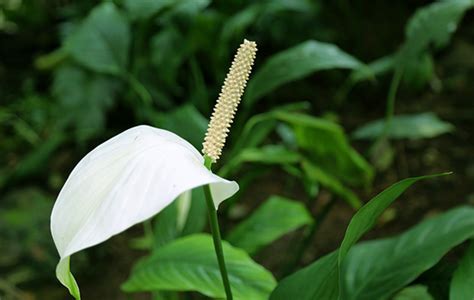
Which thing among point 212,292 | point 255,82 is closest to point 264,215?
point 255,82

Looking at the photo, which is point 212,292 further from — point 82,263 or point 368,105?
point 368,105

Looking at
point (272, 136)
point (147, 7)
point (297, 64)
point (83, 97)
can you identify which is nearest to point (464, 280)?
point (297, 64)

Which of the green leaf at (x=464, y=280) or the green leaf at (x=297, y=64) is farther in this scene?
the green leaf at (x=297, y=64)

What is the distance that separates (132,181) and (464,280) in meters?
0.36

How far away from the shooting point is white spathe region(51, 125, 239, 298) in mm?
384

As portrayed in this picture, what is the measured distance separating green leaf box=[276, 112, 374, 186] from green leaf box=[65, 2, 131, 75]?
46 centimetres

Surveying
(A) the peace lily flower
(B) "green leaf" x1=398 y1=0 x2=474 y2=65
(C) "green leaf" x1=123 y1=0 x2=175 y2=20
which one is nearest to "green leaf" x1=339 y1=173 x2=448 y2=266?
(A) the peace lily flower

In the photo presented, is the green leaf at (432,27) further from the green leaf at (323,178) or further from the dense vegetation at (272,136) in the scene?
the green leaf at (323,178)

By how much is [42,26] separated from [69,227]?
2.04 metres

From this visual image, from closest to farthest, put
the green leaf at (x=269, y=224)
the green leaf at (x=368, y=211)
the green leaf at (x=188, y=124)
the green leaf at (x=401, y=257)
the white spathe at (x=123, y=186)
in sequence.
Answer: the white spathe at (x=123, y=186)
the green leaf at (x=368, y=211)
the green leaf at (x=401, y=257)
the green leaf at (x=269, y=224)
the green leaf at (x=188, y=124)

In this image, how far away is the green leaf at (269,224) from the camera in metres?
1.01

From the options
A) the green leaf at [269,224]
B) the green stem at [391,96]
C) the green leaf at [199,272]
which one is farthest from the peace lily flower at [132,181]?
the green stem at [391,96]

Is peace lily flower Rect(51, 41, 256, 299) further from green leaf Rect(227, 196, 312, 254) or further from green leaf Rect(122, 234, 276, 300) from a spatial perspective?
green leaf Rect(227, 196, 312, 254)

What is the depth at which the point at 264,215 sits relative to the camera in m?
1.06
